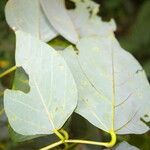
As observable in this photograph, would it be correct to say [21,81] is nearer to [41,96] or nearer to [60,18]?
[41,96]

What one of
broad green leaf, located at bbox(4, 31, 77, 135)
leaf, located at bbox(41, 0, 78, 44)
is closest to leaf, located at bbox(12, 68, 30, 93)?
broad green leaf, located at bbox(4, 31, 77, 135)

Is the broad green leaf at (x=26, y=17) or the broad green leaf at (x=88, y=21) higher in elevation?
the broad green leaf at (x=26, y=17)

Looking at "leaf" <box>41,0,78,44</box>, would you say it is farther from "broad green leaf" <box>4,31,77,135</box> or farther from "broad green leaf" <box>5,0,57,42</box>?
"broad green leaf" <box>4,31,77,135</box>

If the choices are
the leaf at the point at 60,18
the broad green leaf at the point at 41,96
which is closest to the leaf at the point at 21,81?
the broad green leaf at the point at 41,96

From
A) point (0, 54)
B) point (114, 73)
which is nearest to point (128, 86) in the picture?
point (114, 73)

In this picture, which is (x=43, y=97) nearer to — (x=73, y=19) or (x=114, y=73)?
(x=114, y=73)

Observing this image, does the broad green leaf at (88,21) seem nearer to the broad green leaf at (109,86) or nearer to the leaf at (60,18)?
the leaf at (60,18)
